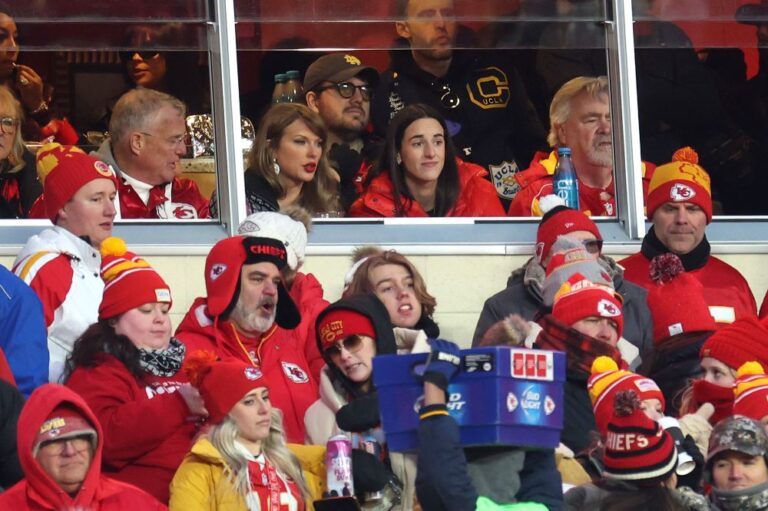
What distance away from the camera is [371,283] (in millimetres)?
11492

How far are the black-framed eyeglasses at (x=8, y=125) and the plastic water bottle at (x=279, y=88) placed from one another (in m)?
1.35

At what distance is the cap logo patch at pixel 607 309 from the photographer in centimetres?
1097

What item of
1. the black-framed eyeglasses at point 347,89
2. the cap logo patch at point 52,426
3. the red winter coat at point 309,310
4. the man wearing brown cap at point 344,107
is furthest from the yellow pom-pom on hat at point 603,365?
the black-framed eyeglasses at point 347,89

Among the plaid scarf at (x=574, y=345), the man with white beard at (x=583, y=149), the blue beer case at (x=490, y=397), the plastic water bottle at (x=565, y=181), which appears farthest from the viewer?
the man with white beard at (x=583, y=149)

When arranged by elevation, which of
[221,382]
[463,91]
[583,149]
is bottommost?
[221,382]

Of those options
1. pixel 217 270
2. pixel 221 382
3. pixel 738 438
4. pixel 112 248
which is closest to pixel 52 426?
pixel 221 382

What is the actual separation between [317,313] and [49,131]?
195 cm

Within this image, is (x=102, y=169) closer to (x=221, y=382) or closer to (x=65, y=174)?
(x=65, y=174)

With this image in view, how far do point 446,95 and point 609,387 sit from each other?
3140mm

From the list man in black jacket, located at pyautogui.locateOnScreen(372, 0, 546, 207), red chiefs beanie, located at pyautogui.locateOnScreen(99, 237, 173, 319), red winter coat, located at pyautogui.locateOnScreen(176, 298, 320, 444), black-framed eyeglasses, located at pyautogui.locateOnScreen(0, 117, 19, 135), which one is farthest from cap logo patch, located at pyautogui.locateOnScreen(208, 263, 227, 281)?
man in black jacket, located at pyautogui.locateOnScreen(372, 0, 546, 207)

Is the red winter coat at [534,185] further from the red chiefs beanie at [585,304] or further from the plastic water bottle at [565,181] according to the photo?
the red chiefs beanie at [585,304]

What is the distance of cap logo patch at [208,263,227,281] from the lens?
11086mm

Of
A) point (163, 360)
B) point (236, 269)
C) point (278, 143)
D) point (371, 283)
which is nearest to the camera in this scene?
point (163, 360)

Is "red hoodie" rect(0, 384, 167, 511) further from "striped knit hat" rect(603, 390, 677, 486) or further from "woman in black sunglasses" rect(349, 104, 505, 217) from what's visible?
"woman in black sunglasses" rect(349, 104, 505, 217)
